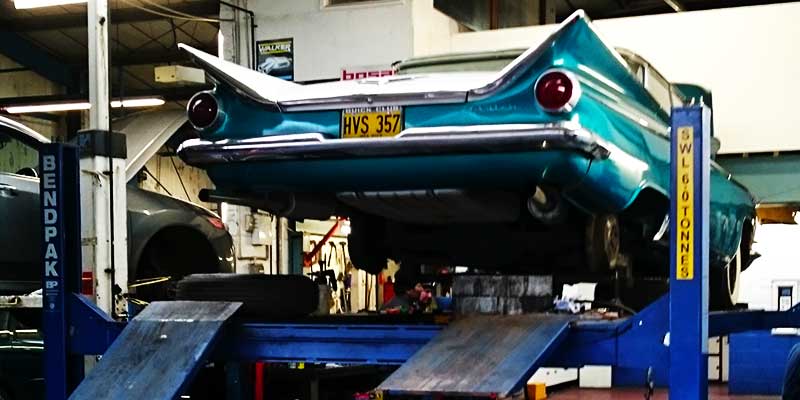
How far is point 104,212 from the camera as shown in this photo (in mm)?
5922

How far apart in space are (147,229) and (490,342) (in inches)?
145

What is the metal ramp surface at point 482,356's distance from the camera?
8.73ft

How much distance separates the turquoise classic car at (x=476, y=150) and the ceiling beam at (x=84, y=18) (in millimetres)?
7117

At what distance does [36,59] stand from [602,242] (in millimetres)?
10819

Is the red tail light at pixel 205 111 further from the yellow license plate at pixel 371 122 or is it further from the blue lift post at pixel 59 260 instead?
the blue lift post at pixel 59 260

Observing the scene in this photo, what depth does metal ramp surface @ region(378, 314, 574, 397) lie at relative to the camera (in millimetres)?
2662

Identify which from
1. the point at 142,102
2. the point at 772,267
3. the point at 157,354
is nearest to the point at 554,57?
the point at 157,354

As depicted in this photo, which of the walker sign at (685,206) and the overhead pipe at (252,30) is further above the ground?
the overhead pipe at (252,30)

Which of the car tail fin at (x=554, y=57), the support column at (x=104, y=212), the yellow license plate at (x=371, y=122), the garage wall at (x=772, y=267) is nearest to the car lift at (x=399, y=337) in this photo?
the car tail fin at (x=554, y=57)

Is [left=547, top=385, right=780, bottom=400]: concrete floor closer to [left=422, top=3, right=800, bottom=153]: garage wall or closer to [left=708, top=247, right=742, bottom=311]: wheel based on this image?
[left=422, top=3, right=800, bottom=153]: garage wall

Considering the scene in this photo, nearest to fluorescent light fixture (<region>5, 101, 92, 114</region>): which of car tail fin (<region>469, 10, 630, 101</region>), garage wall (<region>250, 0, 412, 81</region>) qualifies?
garage wall (<region>250, 0, 412, 81</region>)

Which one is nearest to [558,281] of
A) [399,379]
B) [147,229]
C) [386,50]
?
[399,379]

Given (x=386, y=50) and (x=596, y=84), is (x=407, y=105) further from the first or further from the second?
(x=386, y=50)

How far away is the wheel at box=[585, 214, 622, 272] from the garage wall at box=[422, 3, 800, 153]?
3.52m
